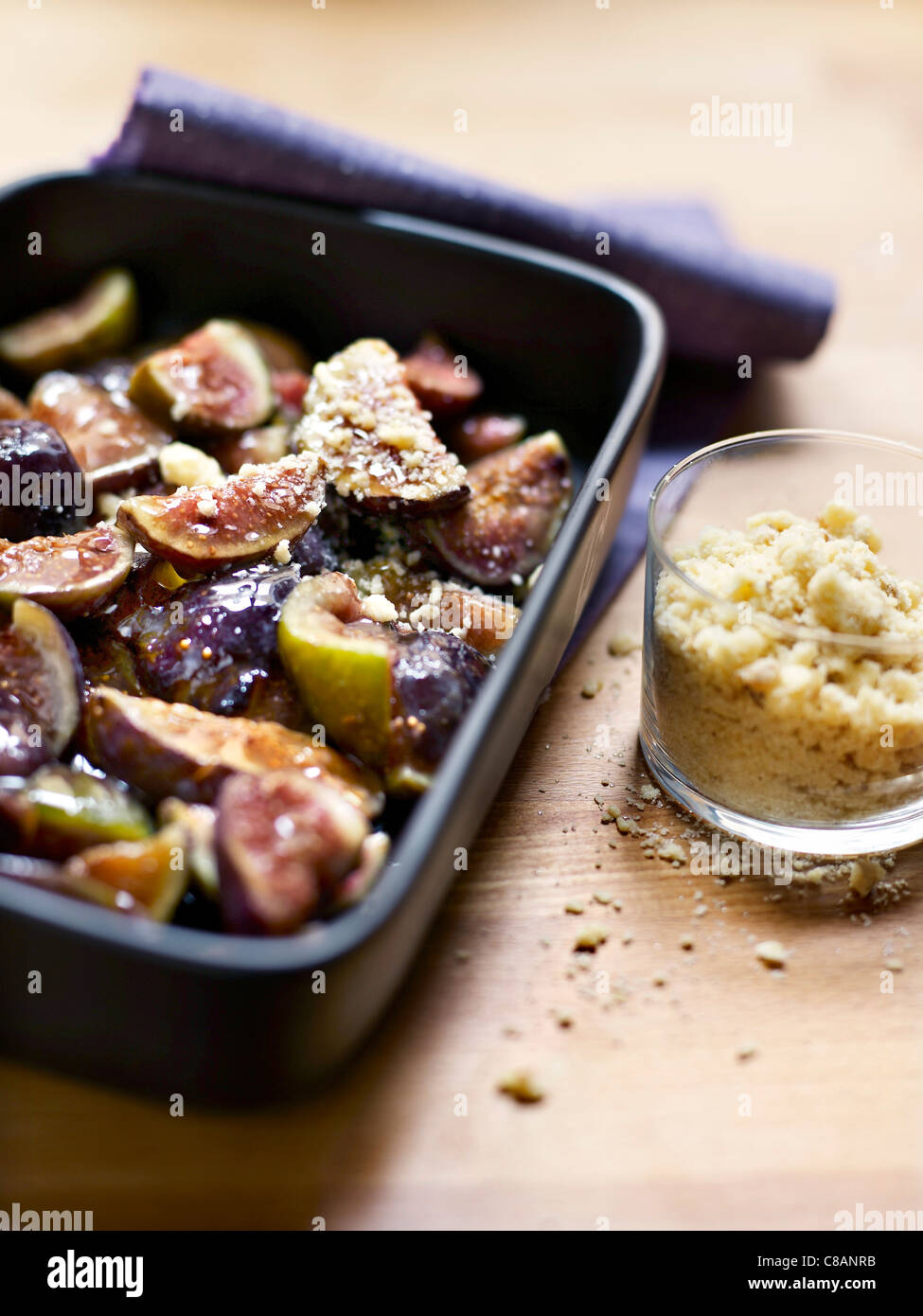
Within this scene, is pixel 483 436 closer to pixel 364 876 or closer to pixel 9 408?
pixel 9 408

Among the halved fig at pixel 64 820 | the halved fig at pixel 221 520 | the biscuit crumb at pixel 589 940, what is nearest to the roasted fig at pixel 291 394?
the halved fig at pixel 221 520

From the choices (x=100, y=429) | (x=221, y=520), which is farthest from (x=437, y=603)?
(x=100, y=429)

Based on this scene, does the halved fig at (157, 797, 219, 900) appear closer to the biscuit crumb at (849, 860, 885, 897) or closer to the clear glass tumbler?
the clear glass tumbler

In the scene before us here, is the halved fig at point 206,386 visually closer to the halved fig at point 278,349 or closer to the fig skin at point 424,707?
the halved fig at point 278,349

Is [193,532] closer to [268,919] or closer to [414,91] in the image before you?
[268,919]

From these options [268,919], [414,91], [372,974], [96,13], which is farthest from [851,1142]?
[96,13]

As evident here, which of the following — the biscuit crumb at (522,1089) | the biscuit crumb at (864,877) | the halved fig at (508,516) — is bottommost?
the biscuit crumb at (522,1089)
